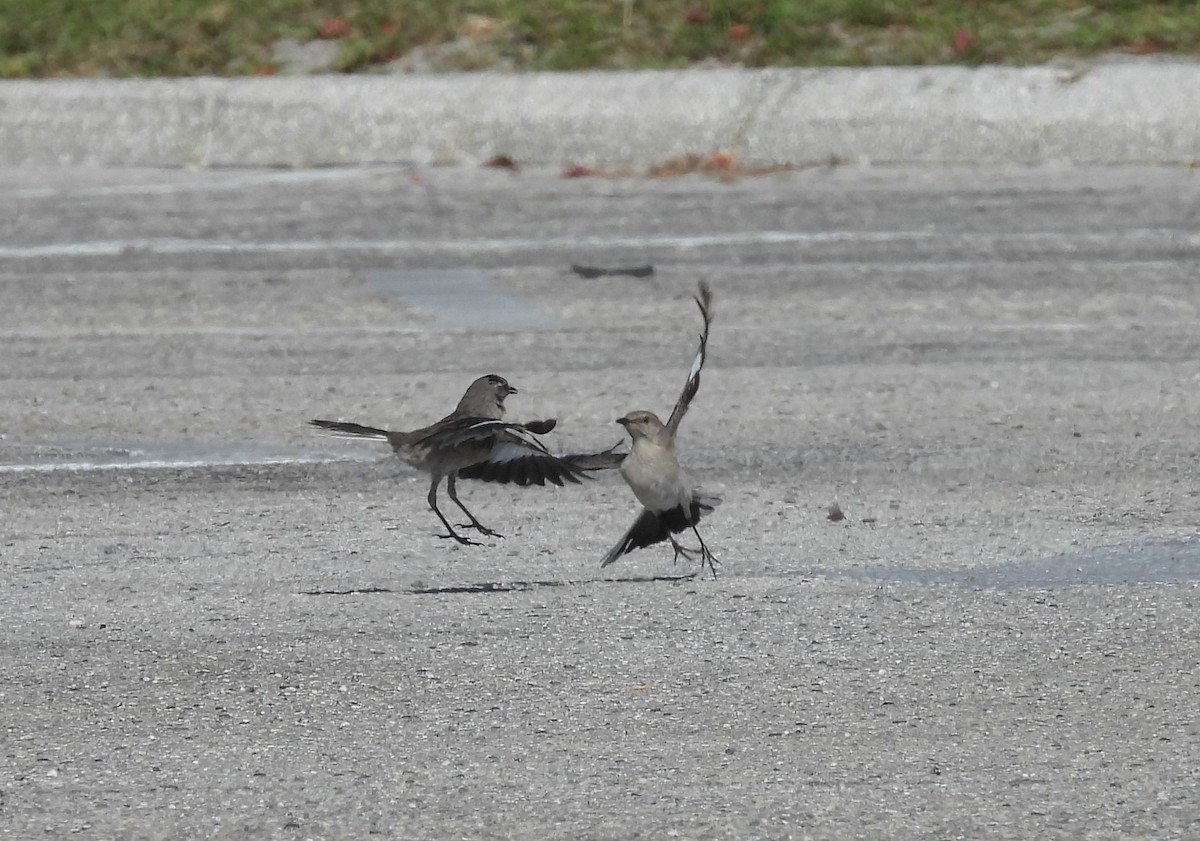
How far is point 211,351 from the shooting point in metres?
A: 8.29

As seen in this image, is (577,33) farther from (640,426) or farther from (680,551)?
(640,426)

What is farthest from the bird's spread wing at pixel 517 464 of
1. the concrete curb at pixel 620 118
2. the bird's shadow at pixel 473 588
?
the concrete curb at pixel 620 118

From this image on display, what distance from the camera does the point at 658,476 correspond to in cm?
523

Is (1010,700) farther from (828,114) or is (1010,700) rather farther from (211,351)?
(828,114)

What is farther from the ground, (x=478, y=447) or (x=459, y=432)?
(x=459, y=432)

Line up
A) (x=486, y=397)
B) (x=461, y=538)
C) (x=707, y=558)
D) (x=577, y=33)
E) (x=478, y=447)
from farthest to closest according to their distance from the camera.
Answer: (x=577, y=33) → (x=461, y=538) → (x=707, y=558) → (x=486, y=397) → (x=478, y=447)

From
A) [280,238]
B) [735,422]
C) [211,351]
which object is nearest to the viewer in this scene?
[735,422]

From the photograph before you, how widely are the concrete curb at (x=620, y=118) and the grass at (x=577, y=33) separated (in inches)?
19.3

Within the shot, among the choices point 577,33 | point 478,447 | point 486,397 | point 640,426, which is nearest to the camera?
point 640,426

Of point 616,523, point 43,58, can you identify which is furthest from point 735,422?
point 43,58

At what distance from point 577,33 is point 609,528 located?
7.87m

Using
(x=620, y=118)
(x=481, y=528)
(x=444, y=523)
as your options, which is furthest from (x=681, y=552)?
(x=620, y=118)

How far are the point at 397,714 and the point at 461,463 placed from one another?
95 centimetres

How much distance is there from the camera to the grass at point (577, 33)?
12.9 metres
